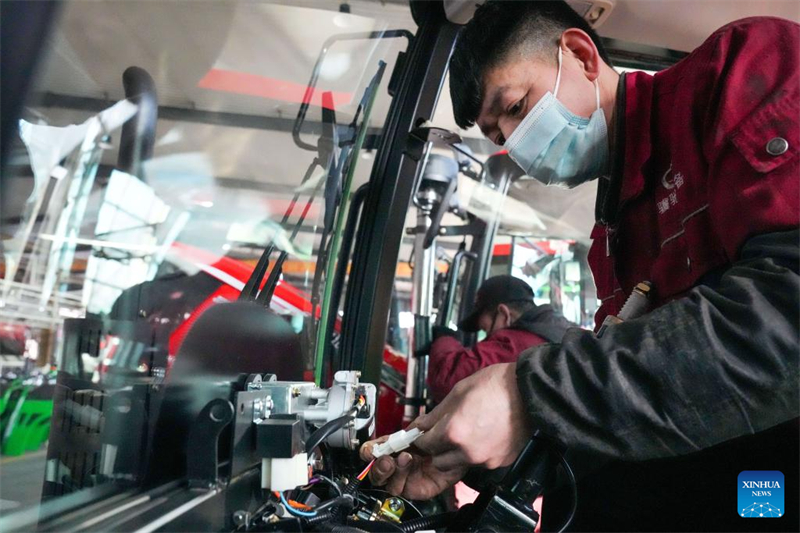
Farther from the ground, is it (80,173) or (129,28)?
(129,28)

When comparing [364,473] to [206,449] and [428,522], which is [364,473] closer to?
[428,522]

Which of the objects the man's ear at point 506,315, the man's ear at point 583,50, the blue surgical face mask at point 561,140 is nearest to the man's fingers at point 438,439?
the blue surgical face mask at point 561,140

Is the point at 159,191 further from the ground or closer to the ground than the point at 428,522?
further from the ground

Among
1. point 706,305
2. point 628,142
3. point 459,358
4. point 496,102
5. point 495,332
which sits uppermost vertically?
point 496,102

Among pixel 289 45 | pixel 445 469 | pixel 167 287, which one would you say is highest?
pixel 289 45

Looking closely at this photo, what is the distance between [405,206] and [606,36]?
0.88m

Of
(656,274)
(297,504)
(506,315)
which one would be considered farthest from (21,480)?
(506,315)

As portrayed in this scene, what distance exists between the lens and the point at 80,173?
84 cm

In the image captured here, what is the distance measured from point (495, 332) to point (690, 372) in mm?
2168

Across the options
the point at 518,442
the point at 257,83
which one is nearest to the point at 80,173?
the point at 257,83

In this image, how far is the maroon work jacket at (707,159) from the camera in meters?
0.68

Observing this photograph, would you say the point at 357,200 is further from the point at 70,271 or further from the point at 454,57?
the point at 70,271

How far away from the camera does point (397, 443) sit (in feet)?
2.90

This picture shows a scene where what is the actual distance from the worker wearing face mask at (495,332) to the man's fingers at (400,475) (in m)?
1.41
